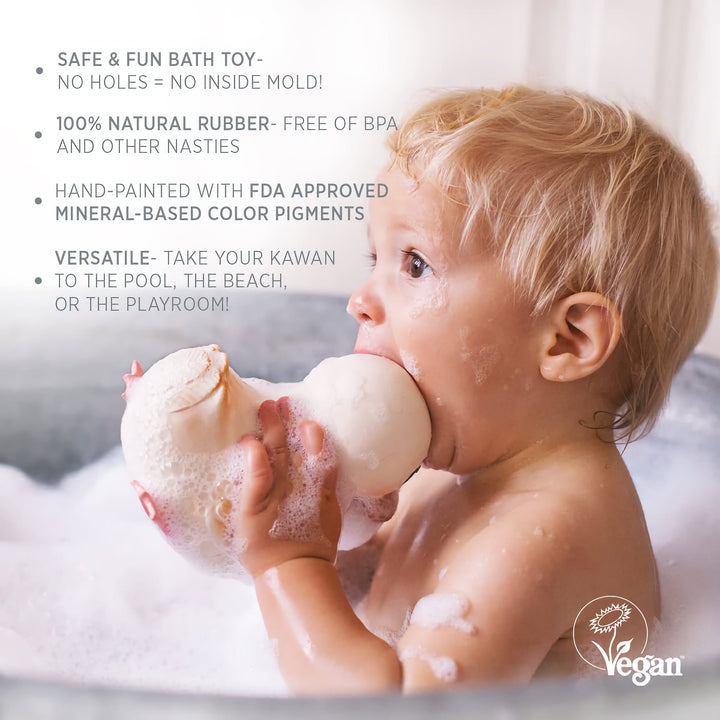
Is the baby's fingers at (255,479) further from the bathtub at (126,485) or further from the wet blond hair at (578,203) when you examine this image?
the wet blond hair at (578,203)

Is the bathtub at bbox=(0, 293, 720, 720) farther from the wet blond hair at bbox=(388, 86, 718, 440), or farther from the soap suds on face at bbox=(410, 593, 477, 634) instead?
the wet blond hair at bbox=(388, 86, 718, 440)

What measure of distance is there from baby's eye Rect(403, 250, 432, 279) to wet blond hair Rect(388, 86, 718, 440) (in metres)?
0.05

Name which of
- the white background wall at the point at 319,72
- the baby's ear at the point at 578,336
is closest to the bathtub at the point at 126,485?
the white background wall at the point at 319,72

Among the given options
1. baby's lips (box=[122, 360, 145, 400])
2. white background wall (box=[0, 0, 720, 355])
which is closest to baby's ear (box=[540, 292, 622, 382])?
white background wall (box=[0, 0, 720, 355])

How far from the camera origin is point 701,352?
1.02 metres

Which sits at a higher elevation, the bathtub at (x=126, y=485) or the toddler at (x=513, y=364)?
the toddler at (x=513, y=364)

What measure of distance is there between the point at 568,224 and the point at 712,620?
1.29 feet

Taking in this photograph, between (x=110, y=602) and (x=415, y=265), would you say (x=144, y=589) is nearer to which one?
(x=110, y=602)

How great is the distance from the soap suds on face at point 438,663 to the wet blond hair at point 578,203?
0.92ft

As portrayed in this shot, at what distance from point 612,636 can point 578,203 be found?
348 millimetres

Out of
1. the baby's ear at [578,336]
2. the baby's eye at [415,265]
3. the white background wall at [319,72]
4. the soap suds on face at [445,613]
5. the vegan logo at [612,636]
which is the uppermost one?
the white background wall at [319,72]

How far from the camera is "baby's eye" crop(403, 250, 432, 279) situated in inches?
27.3

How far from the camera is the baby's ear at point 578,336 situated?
67 centimetres

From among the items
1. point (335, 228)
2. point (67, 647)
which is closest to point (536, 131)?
point (335, 228)
